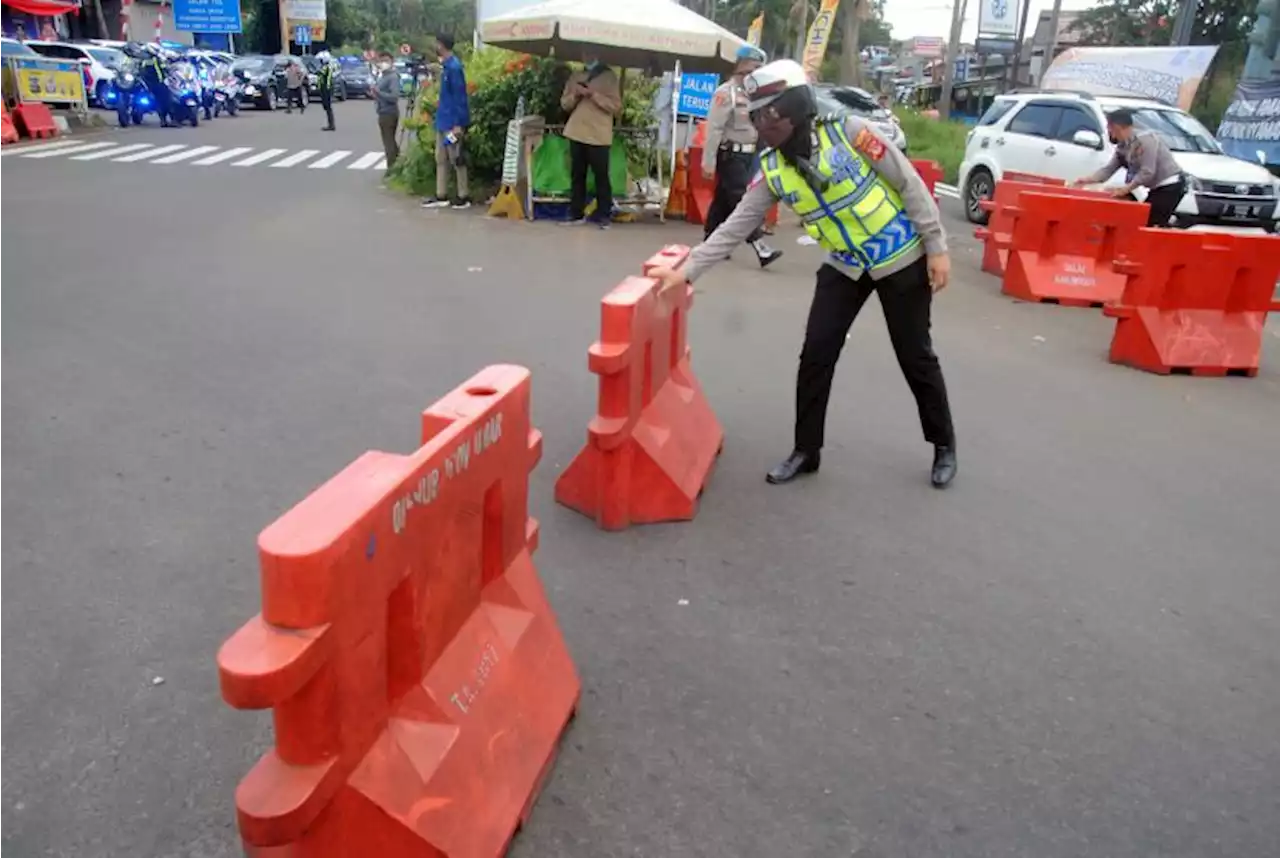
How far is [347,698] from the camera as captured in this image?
6.79 ft

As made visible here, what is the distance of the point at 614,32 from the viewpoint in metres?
11.3

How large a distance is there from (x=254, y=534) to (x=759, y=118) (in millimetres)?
2603

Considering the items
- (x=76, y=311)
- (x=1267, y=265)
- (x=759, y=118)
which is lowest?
(x=76, y=311)

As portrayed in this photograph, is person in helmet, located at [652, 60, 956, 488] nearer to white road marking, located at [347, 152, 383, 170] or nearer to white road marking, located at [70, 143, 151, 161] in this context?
white road marking, located at [347, 152, 383, 170]

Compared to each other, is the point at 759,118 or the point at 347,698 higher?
the point at 759,118

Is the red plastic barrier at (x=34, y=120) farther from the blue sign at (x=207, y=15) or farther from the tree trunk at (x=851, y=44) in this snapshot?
the tree trunk at (x=851, y=44)

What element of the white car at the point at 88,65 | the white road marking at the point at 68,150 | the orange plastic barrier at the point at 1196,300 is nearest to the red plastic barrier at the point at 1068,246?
the orange plastic barrier at the point at 1196,300

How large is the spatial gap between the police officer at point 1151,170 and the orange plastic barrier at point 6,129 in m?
18.2

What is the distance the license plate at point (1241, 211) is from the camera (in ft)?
41.3

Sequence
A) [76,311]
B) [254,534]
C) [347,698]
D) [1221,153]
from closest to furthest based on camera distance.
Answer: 1. [347,698]
2. [254,534]
3. [76,311]
4. [1221,153]

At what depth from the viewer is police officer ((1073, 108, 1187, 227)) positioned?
397 inches

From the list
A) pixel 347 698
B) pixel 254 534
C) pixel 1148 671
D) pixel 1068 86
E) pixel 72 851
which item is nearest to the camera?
pixel 347 698

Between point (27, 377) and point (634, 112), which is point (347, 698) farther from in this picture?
point (634, 112)

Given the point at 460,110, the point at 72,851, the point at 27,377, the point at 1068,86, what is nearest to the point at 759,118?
the point at 72,851
